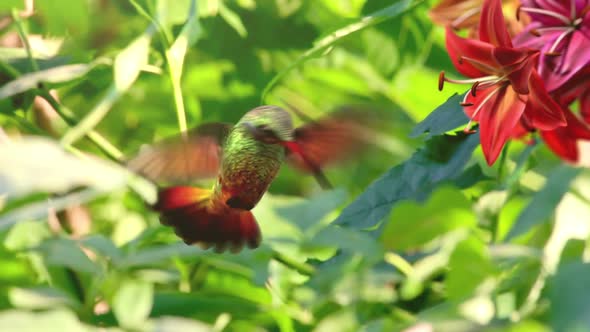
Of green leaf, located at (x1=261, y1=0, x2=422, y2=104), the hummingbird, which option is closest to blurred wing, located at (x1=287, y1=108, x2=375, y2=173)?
the hummingbird

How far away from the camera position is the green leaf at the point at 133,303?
292mm

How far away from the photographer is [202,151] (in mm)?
471

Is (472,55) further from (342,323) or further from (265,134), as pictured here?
(342,323)

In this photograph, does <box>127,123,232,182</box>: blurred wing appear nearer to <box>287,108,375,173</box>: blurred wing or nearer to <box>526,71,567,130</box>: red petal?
<box>287,108,375,173</box>: blurred wing

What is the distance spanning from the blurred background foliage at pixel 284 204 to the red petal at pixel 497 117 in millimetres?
15

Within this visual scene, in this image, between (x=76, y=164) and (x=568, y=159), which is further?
(x=568, y=159)

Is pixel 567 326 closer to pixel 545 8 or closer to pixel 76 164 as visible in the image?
pixel 76 164

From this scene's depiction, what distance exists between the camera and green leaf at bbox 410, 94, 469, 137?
1.47 feet

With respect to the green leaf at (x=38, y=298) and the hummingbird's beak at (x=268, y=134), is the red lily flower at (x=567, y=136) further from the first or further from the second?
the green leaf at (x=38, y=298)

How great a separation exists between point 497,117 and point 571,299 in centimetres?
23

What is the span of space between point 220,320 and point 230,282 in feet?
0.36

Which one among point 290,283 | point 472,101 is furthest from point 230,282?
point 472,101

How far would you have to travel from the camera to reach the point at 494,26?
17.5 inches

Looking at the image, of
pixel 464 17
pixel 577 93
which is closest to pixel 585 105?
pixel 577 93
